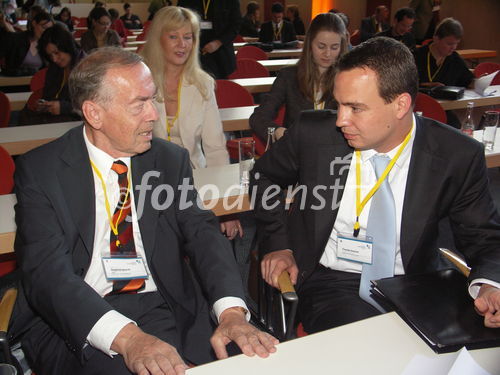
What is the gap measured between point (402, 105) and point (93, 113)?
3.71ft

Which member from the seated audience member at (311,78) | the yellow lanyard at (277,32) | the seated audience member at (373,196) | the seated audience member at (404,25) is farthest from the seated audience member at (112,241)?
the yellow lanyard at (277,32)

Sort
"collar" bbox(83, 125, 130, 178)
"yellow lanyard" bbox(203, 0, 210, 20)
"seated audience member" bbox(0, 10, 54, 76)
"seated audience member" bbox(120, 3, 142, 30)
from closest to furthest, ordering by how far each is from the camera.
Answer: "collar" bbox(83, 125, 130, 178) < "yellow lanyard" bbox(203, 0, 210, 20) < "seated audience member" bbox(0, 10, 54, 76) < "seated audience member" bbox(120, 3, 142, 30)

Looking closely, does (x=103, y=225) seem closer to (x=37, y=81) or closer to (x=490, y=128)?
(x=490, y=128)

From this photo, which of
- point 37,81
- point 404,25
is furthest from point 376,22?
point 37,81

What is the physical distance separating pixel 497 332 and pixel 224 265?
90 centimetres

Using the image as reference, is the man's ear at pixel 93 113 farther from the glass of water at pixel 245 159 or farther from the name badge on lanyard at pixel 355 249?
the name badge on lanyard at pixel 355 249

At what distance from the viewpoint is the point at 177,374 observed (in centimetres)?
120

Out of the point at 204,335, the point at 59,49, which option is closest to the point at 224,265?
the point at 204,335

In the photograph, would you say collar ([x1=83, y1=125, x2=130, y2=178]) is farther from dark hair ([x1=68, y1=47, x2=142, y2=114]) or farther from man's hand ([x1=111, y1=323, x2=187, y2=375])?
man's hand ([x1=111, y1=323, x2=187, y2=375])

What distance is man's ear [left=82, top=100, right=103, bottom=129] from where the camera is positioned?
5.64 feet

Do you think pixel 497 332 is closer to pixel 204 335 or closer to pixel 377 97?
pixel 377 97

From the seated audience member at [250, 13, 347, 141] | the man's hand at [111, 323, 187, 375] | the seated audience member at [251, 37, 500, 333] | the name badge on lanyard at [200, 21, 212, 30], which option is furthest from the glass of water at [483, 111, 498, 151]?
the name badge on lanyard at [200, 21, 212, 30]

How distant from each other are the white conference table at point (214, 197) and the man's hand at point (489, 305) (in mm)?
1216

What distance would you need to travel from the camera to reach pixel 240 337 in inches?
53.8
